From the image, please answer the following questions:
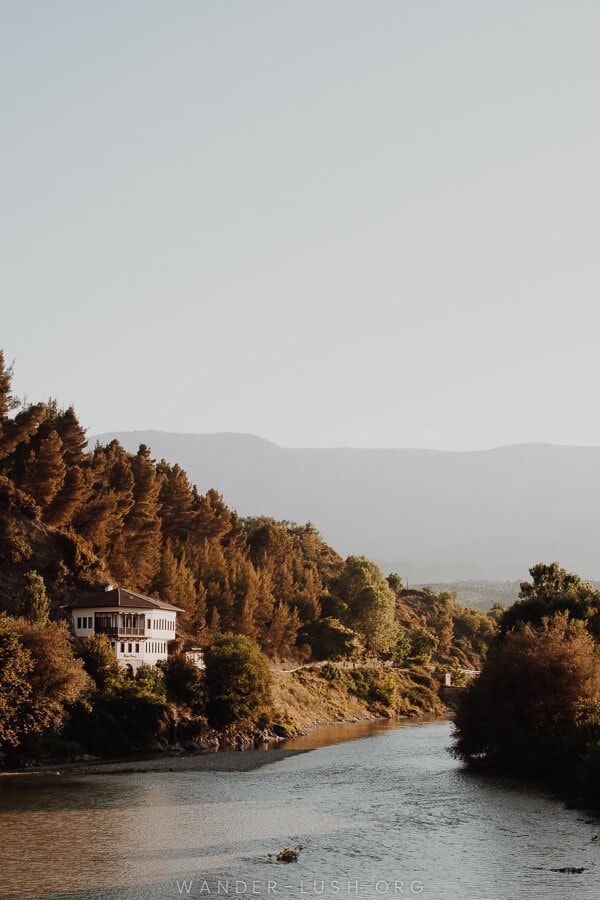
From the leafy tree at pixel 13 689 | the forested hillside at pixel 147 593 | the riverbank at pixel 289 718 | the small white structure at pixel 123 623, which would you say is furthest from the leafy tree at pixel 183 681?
the leafy tree at pixel 13 689

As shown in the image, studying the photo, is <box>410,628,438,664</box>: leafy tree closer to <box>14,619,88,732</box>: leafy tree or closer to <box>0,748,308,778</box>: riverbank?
<box>0,748,308,778</box>: riverbank

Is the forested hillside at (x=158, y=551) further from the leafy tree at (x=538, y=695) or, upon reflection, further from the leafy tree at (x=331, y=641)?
the leafy tree at (x=538, y=695)

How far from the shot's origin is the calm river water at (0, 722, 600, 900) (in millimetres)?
33219

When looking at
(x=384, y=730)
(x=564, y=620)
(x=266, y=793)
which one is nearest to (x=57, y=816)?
(x=266, y=793)

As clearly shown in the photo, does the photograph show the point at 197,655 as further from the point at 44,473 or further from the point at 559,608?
the point at 559,608

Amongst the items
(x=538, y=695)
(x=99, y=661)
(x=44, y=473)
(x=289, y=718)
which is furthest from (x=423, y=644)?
(x=538, y=695)

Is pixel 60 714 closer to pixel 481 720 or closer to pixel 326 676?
pixel 481 720

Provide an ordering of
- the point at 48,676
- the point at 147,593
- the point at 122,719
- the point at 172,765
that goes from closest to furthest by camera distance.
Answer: the point at 48,676 → the point at 172,765 → the point at 122,719 → the point at 147,593

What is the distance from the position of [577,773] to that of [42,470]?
6138cm

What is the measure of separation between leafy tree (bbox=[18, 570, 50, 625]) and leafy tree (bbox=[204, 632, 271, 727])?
15.7 meters

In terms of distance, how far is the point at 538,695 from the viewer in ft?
192

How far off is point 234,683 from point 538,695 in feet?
118

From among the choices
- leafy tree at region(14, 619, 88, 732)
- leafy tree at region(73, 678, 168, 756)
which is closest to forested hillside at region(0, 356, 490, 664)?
leafy tree at region(73, 678, 168, 756)

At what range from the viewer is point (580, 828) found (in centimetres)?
4191
